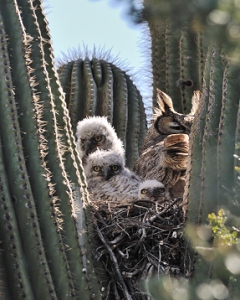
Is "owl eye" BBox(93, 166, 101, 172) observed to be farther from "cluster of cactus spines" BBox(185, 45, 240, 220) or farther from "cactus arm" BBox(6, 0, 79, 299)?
"cactus arm" BBox(6, 0, 79, 299)

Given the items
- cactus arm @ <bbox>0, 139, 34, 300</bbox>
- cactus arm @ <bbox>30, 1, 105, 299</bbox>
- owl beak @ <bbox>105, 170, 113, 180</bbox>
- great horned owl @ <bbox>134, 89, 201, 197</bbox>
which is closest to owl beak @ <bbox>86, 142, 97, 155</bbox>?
great horned owl @ <bbox>134, 89, 201, 197</bbox>

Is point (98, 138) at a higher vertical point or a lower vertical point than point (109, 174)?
higher

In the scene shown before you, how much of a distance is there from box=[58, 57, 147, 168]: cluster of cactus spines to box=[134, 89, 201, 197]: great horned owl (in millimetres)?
195

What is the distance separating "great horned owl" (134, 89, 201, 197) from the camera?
4.93m

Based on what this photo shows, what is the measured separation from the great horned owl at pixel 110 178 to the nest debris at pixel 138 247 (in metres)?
1.26

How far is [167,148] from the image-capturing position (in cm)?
496

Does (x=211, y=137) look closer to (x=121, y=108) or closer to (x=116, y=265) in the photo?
(x=116, y=265)

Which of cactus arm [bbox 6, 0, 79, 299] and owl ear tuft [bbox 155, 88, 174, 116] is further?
owl ear tuft [bbox 155, 88, 174, 116]

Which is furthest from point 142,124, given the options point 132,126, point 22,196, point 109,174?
point 22,196

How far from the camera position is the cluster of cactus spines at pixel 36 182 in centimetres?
286

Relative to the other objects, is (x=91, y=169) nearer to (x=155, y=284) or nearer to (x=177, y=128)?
(x=177, y=128)

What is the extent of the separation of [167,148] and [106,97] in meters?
1.22

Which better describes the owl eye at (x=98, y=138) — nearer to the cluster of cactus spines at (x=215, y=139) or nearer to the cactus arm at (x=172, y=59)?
the cactus arm at (x=172, y=59)

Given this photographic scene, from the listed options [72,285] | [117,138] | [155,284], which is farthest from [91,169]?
[155,284]
